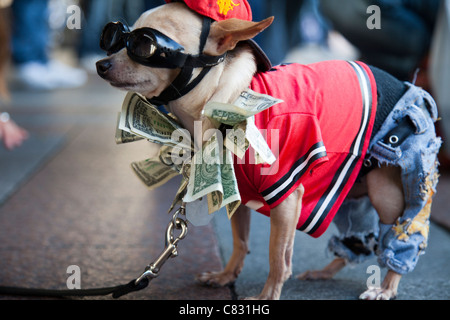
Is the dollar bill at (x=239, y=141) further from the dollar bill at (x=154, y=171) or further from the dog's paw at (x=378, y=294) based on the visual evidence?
the dog's paw at (x=378, y=294)

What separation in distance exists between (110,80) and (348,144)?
0.87 meters

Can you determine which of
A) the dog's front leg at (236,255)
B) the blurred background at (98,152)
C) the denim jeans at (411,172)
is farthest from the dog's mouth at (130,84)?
the denim jeans at (411,172)

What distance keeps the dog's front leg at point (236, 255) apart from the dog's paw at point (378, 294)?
52 cm

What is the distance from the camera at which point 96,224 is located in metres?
3.19

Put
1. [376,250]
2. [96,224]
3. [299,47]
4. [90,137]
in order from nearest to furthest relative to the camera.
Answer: [376,250]
[96,224]
[90,137]
[299,47]

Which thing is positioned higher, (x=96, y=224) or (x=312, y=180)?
(x=312, y=180)

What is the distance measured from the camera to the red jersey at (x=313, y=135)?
1914mm

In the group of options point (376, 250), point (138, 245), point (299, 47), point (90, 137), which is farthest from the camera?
point (299, 47)

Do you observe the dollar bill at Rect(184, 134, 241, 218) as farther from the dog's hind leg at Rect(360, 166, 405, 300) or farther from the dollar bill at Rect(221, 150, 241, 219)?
the dog's hind leg at Rect(360, 166, 405, 300)

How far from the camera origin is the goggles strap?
1842 millimetres

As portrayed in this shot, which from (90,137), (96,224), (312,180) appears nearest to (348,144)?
(312,180)
